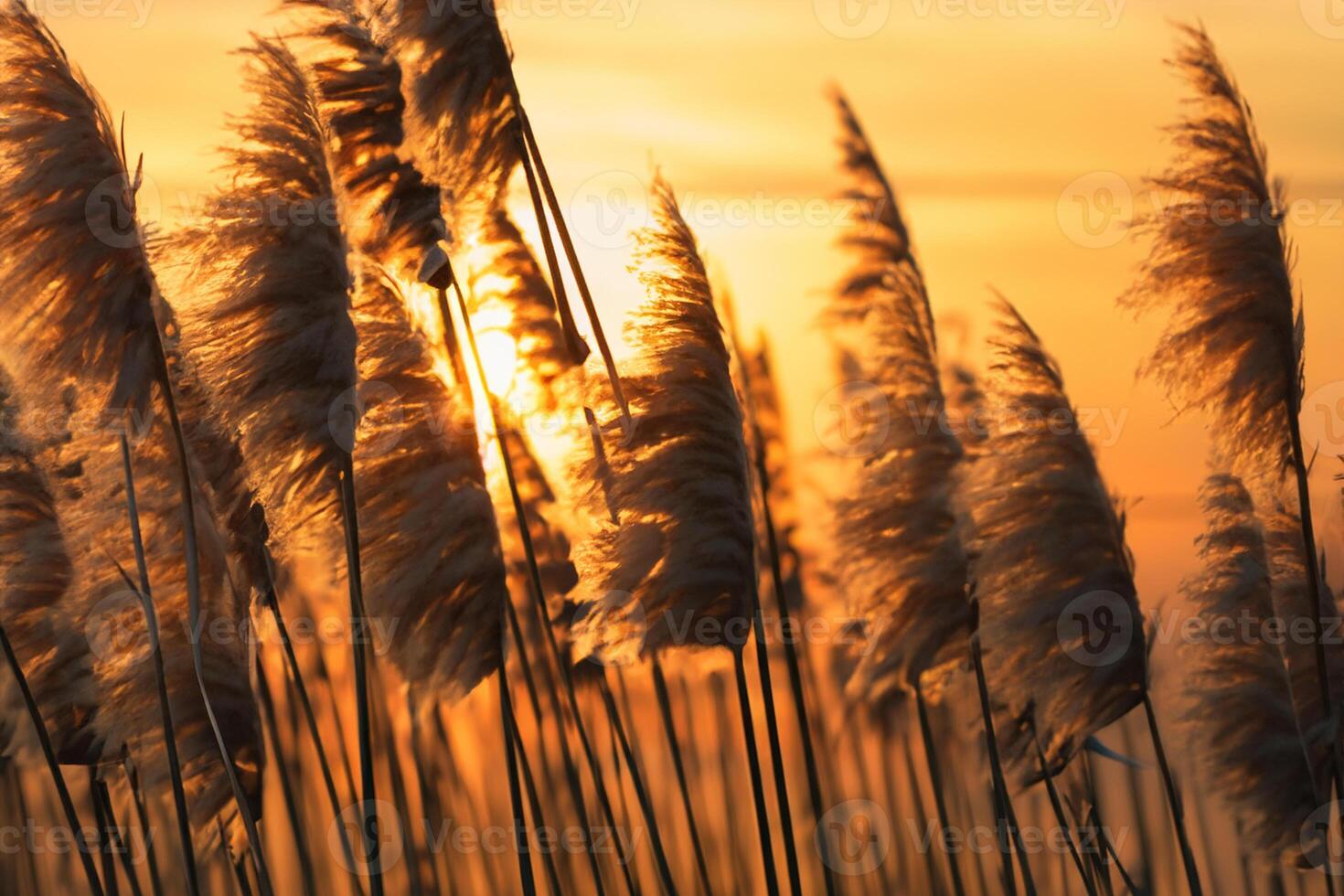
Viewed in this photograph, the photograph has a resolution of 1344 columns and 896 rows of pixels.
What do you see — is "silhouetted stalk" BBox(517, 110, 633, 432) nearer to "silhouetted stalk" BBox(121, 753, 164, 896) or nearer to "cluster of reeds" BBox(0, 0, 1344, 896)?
"cluster of reeds" BBox(0, 0, 1344, 896)

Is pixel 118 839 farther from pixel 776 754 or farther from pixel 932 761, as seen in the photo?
pixel 932 761

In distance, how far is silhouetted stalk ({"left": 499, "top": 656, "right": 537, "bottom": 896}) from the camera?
368cm

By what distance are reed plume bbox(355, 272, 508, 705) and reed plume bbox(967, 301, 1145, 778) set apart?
68.6 inches

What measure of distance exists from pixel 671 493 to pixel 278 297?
1.23 metres

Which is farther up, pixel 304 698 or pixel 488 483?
pixel 488 483

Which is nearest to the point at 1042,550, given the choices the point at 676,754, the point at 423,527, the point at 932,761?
the point at 932,761

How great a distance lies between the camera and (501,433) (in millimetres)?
4008

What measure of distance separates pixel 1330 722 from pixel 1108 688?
3.15 feet

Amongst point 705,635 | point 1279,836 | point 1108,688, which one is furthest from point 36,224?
point 1279,836

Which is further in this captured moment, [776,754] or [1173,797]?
[1173,797]

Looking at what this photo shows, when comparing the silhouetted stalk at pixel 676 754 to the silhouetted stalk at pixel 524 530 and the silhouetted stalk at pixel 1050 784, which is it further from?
the silhouetted stalk at pixel 1050 784

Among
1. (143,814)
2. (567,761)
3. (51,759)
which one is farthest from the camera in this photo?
(567,761)

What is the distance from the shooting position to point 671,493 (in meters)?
3.80

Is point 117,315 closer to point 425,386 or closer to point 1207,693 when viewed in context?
point 425,386
